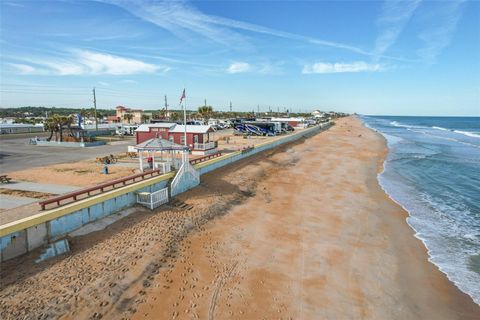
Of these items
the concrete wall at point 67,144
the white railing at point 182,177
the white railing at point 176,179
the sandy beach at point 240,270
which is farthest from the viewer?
the concrete wall at point 67,144

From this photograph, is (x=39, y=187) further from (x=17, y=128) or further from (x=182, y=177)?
(x=17, y=128)

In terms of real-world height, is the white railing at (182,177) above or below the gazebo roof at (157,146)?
below

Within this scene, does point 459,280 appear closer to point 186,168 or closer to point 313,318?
point 313,318

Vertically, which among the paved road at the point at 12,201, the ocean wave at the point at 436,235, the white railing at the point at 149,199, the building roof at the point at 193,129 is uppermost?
the building roof at the point at 193,129

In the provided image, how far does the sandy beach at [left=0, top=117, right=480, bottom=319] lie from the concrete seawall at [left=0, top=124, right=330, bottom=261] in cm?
53

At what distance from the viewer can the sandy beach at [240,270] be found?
895 centimetres

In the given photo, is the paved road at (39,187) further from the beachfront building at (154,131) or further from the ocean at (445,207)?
the ocean at (445,207)

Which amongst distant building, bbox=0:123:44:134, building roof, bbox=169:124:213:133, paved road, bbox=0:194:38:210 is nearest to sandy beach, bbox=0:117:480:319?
paved road, bbox=0:194:38:210

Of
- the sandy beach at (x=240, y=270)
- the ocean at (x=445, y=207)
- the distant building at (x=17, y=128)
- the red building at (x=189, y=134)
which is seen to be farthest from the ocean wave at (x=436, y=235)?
the distant building at (x=17, y=128)

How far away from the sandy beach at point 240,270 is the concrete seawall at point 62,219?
53cm

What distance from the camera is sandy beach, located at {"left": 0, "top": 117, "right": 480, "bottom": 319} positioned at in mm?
8945

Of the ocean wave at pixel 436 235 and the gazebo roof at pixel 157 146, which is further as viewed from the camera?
the gazebo roof at pixel 157 146

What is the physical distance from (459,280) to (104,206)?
14.7 meters

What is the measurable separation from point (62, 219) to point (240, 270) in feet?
23.1
